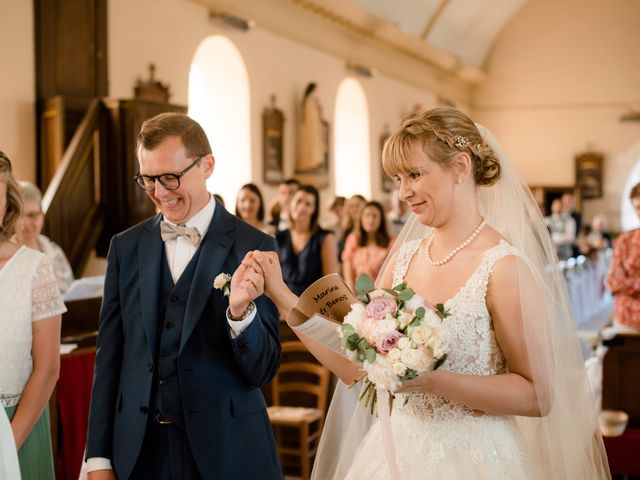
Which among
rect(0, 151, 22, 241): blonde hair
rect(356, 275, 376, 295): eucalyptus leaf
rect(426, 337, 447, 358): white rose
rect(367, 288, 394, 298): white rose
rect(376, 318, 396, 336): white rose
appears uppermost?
rect(0, 151, 22, 241): blonde hair

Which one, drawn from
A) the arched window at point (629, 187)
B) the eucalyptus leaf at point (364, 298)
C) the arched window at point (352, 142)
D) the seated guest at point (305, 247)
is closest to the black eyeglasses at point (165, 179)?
the eucalyptus leaf at point (364, 298)

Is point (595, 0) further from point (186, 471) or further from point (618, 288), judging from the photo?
point (186, 471)

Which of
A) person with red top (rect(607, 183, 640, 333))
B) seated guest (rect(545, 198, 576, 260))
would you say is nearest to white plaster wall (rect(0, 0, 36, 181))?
person with red top (rect(607, 183, 640, 333))

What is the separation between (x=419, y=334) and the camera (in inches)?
78.0

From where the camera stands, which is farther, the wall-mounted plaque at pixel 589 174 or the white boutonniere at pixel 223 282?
the wall-mounted plaque at pixel 589 174

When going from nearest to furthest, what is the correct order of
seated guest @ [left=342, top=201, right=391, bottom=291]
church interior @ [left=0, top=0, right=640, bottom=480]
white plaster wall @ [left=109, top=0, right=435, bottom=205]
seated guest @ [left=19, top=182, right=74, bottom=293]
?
seated guest @ [left=19, top=182, right=74, bottom=293], church interior @ [left=0, top=0, right=640, bottom=480], seated guest @ [left=342, top=201, right=391, bottom=291], white plaster wall @ [left=109, top=0, right=435, bottom=205]

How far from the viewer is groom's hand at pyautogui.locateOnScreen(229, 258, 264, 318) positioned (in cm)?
222

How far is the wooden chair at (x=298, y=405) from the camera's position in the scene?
5.27m

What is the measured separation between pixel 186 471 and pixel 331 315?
23.4 inches

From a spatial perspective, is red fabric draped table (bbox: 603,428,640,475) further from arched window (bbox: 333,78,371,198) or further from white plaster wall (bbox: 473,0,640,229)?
white plaster wall (bbox: 473,0,640,229)

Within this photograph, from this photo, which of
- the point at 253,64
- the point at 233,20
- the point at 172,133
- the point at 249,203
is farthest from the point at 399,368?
the point at 253,64

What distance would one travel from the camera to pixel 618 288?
6387mm

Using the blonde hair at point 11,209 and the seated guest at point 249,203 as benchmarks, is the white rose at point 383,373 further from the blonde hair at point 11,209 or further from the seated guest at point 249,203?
the seated guest at point 249,203

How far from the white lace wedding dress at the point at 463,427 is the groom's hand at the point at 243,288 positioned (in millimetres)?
510
